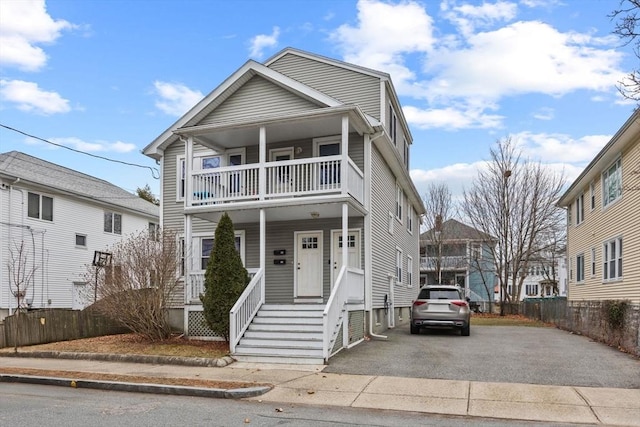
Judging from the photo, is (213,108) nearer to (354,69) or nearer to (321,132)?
(321,132)

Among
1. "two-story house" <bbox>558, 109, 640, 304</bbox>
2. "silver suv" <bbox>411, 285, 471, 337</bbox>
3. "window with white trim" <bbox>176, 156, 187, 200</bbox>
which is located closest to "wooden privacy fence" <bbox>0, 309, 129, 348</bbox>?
"window with white trim" <bbox>176, 156, 187, 200</bbox>

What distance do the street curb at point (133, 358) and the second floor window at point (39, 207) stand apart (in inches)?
473

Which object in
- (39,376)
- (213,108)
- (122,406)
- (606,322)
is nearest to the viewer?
(122,406)

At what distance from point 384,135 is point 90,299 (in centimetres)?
1019

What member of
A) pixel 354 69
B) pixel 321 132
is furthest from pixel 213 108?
pixel 354 69

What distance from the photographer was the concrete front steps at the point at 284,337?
38.4 ft

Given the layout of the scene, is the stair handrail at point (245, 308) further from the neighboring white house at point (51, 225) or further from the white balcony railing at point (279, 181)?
the neighboring white house at point (51, 225)

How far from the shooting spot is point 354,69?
18.2 metres

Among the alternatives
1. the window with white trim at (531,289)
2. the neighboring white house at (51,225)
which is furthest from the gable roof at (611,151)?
the window with white trim at (531,289)

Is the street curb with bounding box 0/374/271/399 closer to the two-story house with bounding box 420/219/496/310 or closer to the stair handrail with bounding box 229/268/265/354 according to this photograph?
the stair handrail with bounding box 229/268/265/354

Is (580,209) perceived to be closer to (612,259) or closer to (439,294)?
(612,259)

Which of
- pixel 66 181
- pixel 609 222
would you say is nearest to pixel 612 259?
pixel 609 222

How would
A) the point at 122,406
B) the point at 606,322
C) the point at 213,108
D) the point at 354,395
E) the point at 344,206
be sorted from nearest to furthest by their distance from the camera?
1. the point at 122,406
2. the point at 354,395
3. the point at 344,206
4. the point at 606,322
5. the point at 213,108

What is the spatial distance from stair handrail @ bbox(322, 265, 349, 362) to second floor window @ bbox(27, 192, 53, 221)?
55.7 ft
